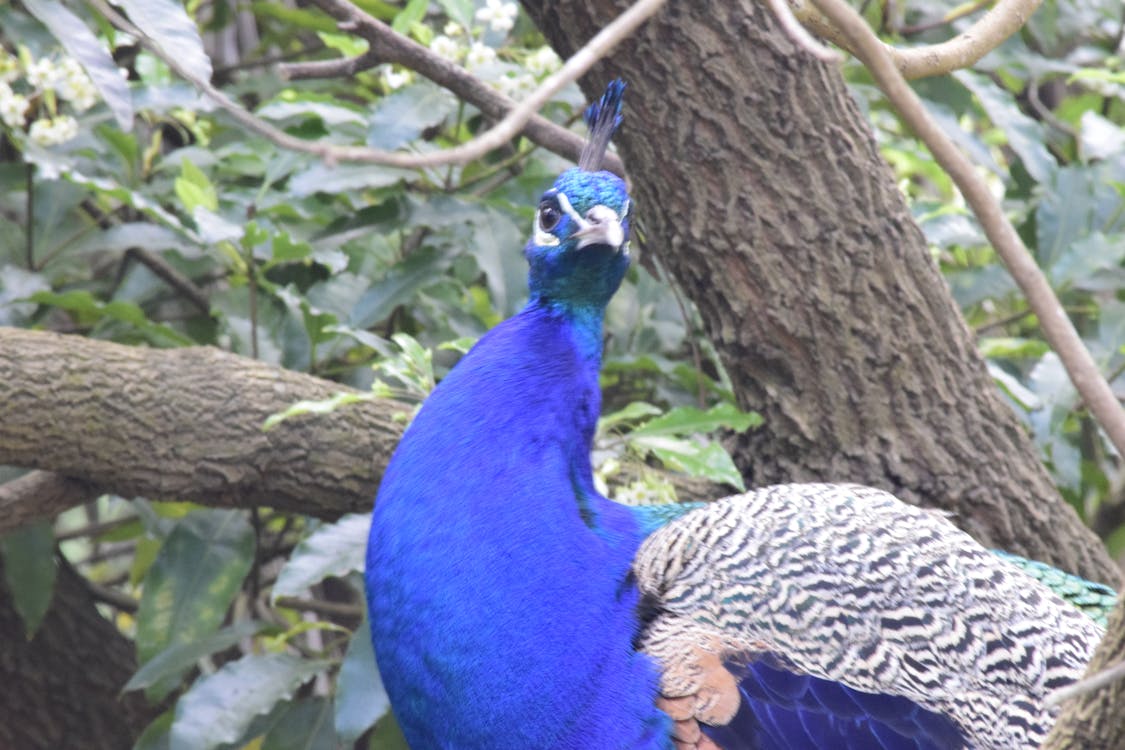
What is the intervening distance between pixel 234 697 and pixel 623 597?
0.81 m

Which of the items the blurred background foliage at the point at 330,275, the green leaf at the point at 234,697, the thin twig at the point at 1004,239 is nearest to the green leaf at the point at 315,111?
the blurred background foliage at the point at 330,275

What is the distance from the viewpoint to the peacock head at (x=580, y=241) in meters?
1.71

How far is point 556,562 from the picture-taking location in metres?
1.62

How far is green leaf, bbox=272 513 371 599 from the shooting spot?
2.02 m

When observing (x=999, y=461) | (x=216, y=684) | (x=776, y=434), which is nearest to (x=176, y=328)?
(x=216, y=684)

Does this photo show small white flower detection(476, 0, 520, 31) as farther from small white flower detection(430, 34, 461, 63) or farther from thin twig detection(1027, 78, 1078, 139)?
thin twig detection(1027, 78, 1078, 139)

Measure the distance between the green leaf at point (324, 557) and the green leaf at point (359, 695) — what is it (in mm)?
130

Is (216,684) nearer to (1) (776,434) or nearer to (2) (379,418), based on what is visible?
(2) (379,418)

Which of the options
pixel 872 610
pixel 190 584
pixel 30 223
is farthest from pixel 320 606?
pixel 872 610

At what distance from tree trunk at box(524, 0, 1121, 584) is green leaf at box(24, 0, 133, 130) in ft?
2.04

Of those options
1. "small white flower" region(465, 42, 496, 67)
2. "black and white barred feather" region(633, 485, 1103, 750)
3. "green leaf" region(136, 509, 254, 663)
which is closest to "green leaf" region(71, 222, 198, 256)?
"green leaf" region(136, 509, 254, 663)

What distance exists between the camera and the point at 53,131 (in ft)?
7.49

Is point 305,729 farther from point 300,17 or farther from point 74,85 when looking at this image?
point 300,17

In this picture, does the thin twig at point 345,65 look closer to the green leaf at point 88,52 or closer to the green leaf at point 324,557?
the green leaf at point 88,52
